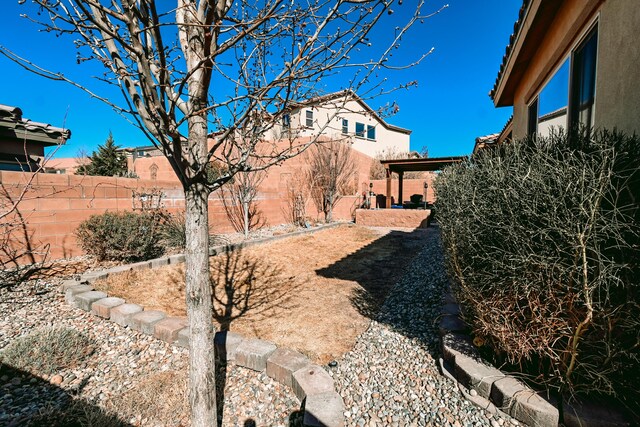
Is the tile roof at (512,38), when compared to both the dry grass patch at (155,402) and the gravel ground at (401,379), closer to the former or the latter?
the gravel ground at (401,379)

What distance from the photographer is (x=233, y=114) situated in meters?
1.82

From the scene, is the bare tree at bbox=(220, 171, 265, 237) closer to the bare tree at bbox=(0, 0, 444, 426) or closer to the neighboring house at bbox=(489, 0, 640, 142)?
the neighboring house at bbox=(489, 0, 640, 142)

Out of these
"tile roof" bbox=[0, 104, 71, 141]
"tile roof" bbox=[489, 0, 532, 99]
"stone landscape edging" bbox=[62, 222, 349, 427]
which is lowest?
"stone landscape edging" bbox=[62, 222, 349, 427]

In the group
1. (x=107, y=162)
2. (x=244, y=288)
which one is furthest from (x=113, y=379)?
(x=107, y=162)

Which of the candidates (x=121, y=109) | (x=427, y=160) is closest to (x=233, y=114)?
(x=121, y=109)

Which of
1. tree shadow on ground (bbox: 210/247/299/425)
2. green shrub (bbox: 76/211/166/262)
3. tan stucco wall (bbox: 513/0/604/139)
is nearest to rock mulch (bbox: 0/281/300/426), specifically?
tree shadow on ground (bbox: 210/247/299/425)

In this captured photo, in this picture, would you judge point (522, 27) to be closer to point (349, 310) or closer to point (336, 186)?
point (349, 310)

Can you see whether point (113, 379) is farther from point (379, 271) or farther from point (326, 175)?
point (326, 175)

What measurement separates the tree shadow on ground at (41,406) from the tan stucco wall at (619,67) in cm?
441

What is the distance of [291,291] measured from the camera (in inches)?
194

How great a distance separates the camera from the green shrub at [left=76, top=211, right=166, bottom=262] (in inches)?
215

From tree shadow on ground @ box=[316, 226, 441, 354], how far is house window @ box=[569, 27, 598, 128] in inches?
110

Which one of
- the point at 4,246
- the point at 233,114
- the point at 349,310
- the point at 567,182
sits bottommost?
the point at 349,310

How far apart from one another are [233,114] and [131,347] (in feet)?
9.08
